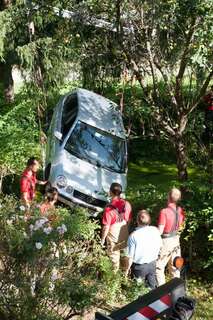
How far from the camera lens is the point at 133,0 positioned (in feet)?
30.4

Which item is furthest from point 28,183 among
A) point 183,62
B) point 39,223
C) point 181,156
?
point 39,223

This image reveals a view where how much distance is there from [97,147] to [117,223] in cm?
442

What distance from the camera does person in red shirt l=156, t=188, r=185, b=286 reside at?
796 centimetres

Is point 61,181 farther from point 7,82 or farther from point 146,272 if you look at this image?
point 7,82

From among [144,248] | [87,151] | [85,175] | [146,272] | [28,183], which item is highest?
[144,248]

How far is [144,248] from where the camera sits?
7.44 metres

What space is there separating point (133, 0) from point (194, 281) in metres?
4.59

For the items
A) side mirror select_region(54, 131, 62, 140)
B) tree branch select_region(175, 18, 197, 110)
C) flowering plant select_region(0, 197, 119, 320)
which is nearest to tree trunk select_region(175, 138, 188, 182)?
tree branch select_region(175, 18, 197, 110)

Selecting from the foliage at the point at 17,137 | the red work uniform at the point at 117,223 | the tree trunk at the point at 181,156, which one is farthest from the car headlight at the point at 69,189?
the red work uniform at the point at 117,223

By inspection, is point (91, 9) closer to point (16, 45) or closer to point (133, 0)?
point (133, 0)

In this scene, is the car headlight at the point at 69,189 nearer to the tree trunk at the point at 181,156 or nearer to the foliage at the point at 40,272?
the tree trunk at the point at 181,156

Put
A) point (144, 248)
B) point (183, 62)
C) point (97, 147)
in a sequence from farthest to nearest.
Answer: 1. point (97, 147)
2. point (183, 62)
3. point (144, 248)

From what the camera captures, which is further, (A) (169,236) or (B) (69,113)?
(B) (69,113)

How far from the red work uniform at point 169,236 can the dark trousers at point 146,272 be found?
0.55 metres
